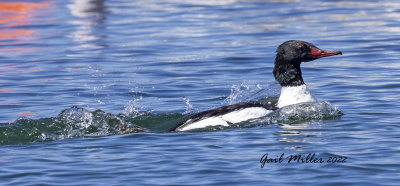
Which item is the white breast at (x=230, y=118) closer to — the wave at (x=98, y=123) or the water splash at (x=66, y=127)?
the wave at (x=98, y=123)

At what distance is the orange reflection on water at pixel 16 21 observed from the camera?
2109cm

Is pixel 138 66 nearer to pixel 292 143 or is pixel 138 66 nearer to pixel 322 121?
pixel 322 121

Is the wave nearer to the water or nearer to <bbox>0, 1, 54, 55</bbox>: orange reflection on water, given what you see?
the water

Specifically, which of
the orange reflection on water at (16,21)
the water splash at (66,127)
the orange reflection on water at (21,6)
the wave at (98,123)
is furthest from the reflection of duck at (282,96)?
the orange reflection on water at (21,6)

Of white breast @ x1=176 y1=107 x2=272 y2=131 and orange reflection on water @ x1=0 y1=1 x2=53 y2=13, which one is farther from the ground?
orange reflection on water @ x1=0 y1=1 x2=53 y2=13

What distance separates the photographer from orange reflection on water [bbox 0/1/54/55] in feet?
69.2

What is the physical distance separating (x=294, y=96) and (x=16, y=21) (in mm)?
15218

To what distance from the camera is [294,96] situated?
11156 millimetres

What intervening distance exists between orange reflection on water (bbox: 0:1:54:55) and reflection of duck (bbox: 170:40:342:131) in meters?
9.43

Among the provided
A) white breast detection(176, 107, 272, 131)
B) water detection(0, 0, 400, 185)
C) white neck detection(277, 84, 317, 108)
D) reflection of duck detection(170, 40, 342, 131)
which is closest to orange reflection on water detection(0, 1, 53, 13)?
water detection(0, 0, 400, 185)

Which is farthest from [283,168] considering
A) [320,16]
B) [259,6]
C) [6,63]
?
[259,6]

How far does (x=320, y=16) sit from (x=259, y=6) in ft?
11.3

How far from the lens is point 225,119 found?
10555 mm

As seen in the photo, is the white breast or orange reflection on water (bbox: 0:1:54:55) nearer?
the white breast
